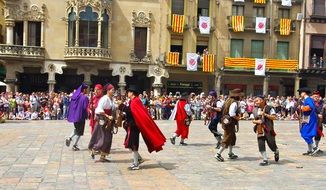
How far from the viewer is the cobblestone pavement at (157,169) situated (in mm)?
8648

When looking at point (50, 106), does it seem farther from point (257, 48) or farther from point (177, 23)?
point (257, 48)

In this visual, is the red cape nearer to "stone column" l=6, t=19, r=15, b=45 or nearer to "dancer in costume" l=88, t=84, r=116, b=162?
"dancer in costume" l=88, t=84, r=116, b=162

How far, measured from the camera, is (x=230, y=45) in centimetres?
3822

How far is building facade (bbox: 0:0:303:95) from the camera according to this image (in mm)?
34312

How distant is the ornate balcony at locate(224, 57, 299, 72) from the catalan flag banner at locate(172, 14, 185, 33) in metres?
4.40

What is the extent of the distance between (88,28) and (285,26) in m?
15.4

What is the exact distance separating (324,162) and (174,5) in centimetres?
2664

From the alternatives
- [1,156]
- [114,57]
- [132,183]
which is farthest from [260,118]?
[114,57]

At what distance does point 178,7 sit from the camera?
37.1 m

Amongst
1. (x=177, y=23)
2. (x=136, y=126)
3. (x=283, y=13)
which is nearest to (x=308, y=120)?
(x=136, y=126)

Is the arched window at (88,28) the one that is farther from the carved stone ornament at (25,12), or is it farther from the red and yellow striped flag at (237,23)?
the red and yellow striped flag at (237,23)

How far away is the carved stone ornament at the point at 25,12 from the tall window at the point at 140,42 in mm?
6804

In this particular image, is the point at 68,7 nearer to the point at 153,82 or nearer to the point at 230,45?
the point at 153,82

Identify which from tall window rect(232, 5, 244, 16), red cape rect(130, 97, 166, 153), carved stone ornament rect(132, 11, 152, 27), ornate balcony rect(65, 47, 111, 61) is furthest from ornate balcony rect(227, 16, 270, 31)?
red cape rect(130, 97, 166, 153)
